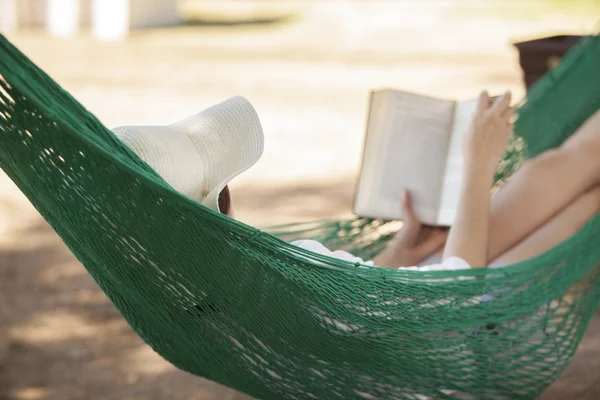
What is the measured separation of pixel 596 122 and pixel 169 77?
186 inches

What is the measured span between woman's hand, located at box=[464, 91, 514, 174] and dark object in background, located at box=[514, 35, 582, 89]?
1.35 meters

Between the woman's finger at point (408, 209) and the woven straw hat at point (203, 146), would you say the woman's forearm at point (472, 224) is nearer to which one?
the woman's finger at point (408, 209)

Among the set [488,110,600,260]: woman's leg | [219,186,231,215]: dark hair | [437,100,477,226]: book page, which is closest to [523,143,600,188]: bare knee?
[488,110,600,260]: woman's leg

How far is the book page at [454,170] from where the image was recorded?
184 centimetres

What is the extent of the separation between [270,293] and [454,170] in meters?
0.76

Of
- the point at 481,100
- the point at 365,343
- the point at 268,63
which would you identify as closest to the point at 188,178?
the point at 365,343

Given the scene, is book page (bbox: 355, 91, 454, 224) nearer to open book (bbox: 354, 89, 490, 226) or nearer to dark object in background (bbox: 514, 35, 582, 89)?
open book (bbox: 354, 89, 490, 226)

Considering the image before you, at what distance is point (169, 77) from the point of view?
6.31 meters

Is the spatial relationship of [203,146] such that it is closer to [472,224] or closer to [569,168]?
[472,224]

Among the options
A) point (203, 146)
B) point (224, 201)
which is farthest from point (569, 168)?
point (203, 146)

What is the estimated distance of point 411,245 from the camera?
1852 mm

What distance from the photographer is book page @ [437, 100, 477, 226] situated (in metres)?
1.84

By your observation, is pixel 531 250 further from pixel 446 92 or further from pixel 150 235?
pixel 446 92

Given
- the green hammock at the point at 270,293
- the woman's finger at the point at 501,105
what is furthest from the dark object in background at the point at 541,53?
the green hammock at the point at 270,293
